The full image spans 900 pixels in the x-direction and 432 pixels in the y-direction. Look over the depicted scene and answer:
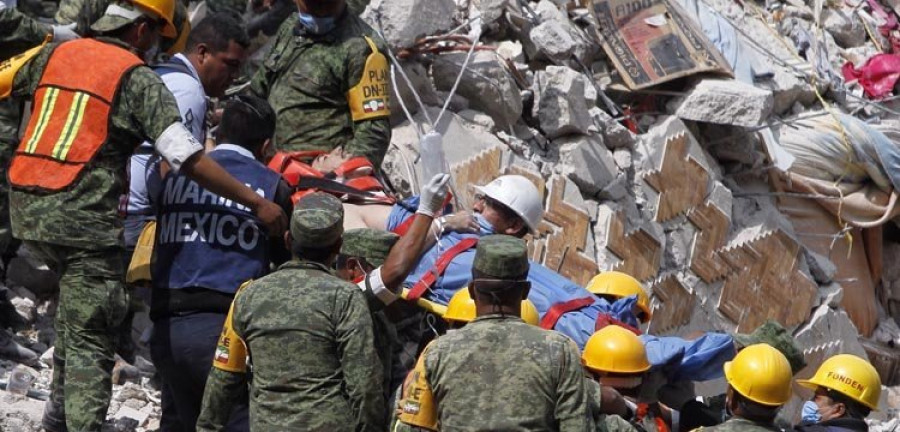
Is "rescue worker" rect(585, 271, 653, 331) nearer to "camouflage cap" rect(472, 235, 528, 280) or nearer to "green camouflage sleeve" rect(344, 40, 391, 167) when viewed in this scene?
"green camouflage sleeve" rect(344, 40, 391, 167)

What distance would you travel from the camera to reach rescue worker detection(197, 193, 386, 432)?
5.75 metres

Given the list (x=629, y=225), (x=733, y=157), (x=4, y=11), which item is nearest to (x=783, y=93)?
(x=733, y=157)

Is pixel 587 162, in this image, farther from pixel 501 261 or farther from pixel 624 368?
pixel 501 261

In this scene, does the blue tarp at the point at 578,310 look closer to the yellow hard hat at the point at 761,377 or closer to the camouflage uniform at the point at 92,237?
the yellow hard hat at the point at 761,377

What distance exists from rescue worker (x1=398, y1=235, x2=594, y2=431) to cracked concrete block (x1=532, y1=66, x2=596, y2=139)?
4716mm

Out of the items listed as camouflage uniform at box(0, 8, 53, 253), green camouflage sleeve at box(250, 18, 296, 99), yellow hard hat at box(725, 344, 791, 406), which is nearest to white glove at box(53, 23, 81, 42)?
camouflage uniform at box(0, 8, 53, 253)

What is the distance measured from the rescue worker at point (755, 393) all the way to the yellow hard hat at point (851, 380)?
100 cm

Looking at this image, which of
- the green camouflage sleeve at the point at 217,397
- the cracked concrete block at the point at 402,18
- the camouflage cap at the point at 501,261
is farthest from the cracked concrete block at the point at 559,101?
the camouflage cap at the point at 501,261

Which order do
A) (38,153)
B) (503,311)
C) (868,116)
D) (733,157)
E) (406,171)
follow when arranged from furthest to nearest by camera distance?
(868,116) → (733,157) → (406,171) → (38,153) → (503,311)

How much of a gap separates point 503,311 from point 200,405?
1501 millimetres

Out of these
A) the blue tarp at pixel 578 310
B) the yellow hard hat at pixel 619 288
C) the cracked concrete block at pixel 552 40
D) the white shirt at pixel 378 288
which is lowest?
the cracked concrete block at pixel 552 40

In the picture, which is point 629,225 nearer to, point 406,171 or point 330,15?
point 406,171

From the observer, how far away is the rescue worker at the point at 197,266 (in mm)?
6391

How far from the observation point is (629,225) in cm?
1041
